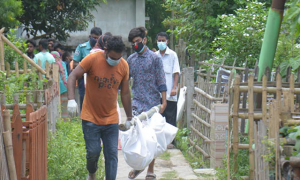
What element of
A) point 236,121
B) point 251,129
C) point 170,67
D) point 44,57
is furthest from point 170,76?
point 251,129

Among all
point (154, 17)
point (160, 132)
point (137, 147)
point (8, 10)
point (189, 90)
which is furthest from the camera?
point (154, 17)

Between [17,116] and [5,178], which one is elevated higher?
[17,116]

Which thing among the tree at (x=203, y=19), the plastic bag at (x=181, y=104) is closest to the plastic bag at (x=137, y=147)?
the plastic bag at (x=181, y=104)

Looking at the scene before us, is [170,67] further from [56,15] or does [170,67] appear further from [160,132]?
[56,15]

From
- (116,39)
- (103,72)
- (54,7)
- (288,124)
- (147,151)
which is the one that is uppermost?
(54,7)

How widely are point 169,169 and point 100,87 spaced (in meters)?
2.51

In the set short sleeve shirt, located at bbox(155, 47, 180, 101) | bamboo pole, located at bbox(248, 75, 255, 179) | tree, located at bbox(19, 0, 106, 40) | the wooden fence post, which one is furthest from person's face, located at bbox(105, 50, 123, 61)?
tree, located at bbox(19, 0, 106, 40)

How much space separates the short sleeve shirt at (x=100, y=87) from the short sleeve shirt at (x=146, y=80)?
125 cm

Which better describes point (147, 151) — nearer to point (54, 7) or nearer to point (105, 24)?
point (54, 7)

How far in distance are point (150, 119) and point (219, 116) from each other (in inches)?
42.8

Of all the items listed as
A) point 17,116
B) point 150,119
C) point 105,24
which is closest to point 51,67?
point 150,119

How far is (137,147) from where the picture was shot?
6469 mm

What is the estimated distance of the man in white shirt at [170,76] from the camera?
9.27m

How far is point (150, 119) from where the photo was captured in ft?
23.2
